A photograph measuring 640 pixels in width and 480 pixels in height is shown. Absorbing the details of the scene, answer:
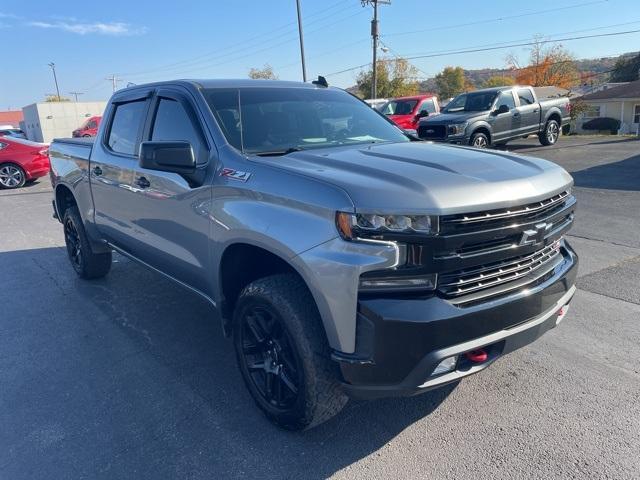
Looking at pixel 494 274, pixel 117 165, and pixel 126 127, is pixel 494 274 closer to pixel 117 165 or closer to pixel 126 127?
pixel 117 165

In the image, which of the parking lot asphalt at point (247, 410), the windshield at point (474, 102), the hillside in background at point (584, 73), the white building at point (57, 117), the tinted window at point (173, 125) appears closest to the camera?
the parking lot asphalt at point (247, 410)

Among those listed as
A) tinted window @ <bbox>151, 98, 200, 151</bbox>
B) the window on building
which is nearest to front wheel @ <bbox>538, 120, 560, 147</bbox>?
tinted window @ <bbox>151, 98, 200, 151</bbox>

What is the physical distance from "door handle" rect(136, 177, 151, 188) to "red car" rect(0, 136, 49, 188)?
39.5ft

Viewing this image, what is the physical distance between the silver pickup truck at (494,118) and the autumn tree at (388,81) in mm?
44855

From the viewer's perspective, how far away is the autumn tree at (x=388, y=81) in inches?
2419

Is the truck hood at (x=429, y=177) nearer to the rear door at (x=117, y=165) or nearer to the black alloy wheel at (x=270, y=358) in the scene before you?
the black alloy wheel at (x=270, y=358)

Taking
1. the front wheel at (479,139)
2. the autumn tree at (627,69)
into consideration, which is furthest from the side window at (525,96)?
the autumn tree at (627,69)

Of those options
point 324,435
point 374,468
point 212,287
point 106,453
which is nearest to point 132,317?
point 212,287

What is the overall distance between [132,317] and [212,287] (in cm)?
167

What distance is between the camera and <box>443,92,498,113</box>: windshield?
1481 centimetres

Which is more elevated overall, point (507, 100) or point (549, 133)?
point (507, 100)

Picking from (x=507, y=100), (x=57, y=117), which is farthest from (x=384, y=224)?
(x=57, y=117)

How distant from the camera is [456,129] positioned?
44.5ft

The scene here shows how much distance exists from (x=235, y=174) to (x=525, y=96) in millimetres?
14931
